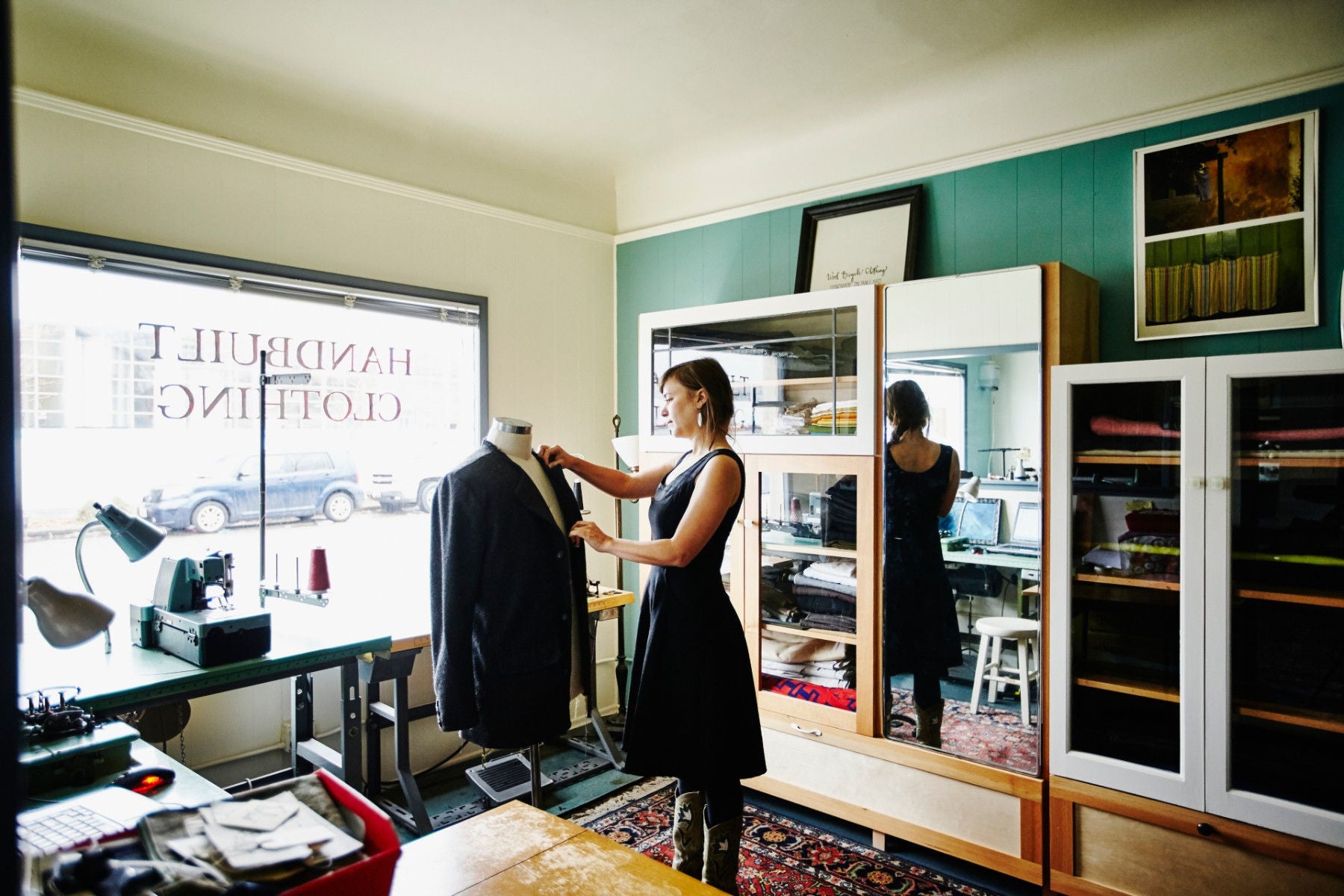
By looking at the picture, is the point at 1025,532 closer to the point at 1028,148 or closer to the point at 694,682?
the point at 694,682

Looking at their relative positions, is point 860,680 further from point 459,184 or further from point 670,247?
point 459,184

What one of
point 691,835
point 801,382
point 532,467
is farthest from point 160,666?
point 801,382

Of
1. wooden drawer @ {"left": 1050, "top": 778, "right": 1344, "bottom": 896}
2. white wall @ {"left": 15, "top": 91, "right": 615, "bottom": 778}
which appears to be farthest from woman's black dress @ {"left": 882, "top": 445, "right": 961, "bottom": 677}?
white wall @ {"left": 15, "top": 91, "right": 615, "bottom": 778}

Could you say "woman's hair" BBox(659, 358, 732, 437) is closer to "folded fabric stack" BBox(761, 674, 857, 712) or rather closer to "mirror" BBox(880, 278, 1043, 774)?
"mirror" BBox(880, 278, 1043, 774)

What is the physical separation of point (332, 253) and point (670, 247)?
160 centimetres

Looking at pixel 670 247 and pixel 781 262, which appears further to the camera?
pixel 670 247

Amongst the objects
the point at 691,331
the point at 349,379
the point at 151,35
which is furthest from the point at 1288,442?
the point at 151,35

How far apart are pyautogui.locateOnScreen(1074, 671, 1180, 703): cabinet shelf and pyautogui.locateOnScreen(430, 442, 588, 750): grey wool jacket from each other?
63.0 inches

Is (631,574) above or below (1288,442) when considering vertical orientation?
below

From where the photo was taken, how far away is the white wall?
8.31 ft

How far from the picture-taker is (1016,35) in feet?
8.55

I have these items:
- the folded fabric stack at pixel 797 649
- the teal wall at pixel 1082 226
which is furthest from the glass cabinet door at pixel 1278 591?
the folded fabric stack at pixel 797 649

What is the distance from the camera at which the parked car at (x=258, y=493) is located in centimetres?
279

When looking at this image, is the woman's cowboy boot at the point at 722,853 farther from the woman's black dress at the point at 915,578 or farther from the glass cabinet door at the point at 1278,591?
the glass cabinet door at the point at 1278,591
